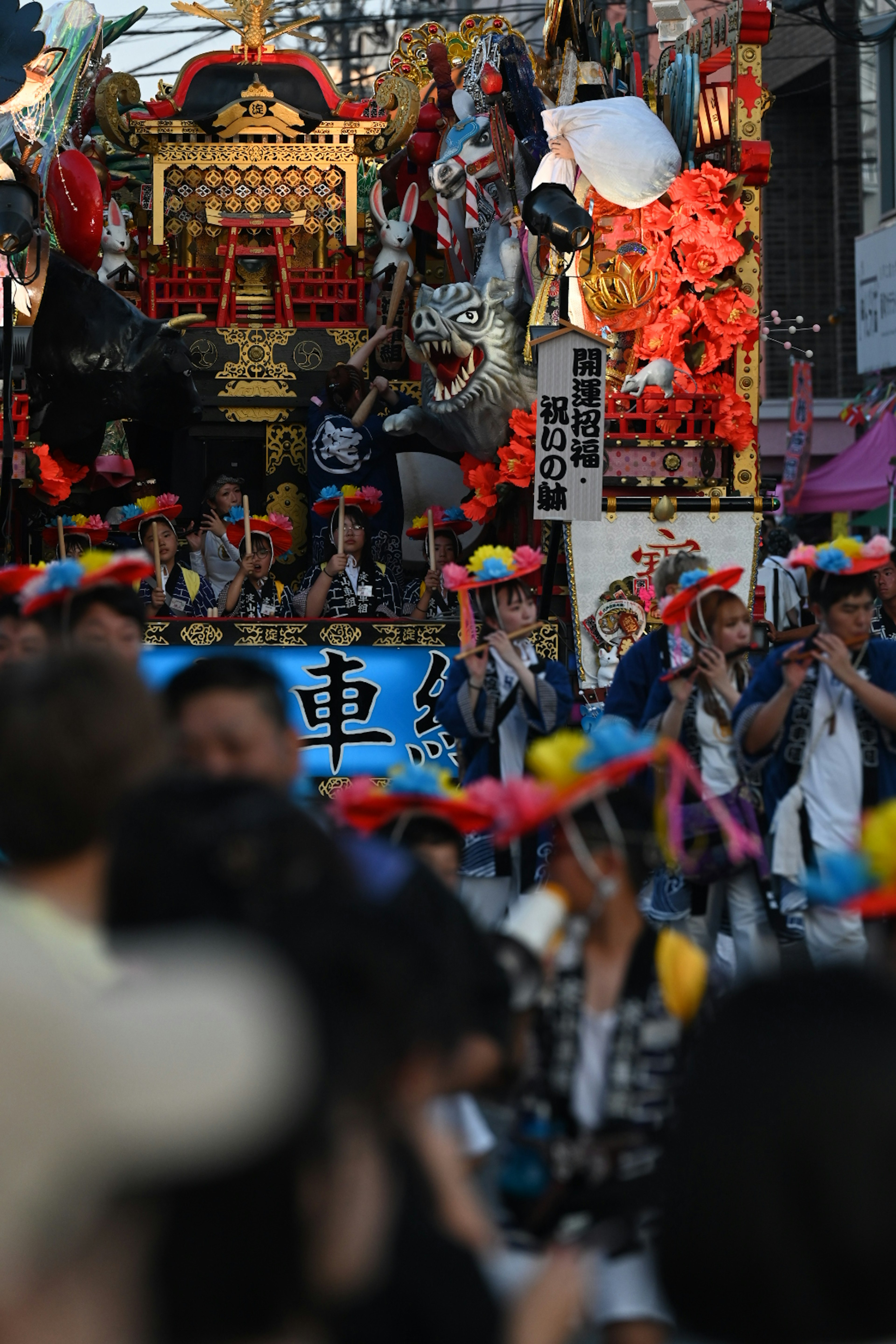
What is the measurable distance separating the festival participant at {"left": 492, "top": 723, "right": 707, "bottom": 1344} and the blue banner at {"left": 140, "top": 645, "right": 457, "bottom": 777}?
5.78m

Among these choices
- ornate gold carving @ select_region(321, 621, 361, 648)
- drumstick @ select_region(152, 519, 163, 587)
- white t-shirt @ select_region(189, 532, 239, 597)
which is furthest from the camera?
white t-shirt @ select_region(189, 532, 239, 597)

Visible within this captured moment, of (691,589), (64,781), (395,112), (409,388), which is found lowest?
(64,781)

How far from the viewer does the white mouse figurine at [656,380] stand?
1012cm

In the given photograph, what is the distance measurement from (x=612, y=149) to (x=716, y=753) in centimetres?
546

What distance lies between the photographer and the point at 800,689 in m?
5.48

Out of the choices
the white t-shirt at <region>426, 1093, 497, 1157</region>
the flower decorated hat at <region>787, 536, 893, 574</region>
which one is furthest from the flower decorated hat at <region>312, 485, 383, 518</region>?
the white t-shirt at <region>426, 1093, 497, 1157</region>

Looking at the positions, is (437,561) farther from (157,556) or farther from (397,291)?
(397,291)

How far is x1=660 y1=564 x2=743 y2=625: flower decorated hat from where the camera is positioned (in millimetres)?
5766

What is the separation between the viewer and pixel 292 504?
1254cm

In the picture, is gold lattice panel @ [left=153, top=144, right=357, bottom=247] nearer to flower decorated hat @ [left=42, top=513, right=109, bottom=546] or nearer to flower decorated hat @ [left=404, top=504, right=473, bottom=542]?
flower decorated hat @ [left=404, top=504, right=473, bottom=542]

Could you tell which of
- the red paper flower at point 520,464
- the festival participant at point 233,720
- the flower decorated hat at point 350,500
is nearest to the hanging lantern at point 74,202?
the flower decorated hat at point 350,500

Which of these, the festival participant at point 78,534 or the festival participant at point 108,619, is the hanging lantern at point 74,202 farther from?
the festival participant at point 108,619

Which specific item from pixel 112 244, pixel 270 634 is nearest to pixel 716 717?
pixel 270 634

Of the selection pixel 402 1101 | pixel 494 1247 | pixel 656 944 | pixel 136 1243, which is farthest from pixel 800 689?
pixel 136 1243
